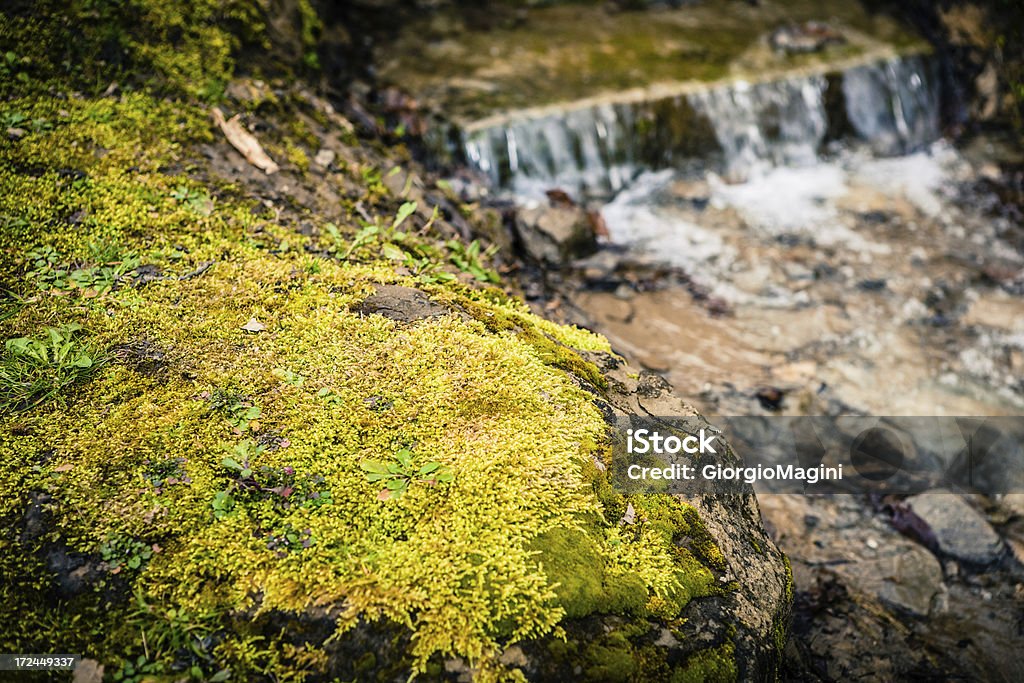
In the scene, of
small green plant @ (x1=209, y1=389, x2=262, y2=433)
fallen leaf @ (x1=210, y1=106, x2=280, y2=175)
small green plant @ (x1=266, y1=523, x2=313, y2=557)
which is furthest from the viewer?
fallen leaf @ (x1=210, y1=106, x2=280, y2=175)

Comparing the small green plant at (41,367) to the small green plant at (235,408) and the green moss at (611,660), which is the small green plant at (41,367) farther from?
the green moss at (611,660)

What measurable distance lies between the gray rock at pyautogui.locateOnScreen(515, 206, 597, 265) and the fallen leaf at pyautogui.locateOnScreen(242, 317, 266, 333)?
11.9 feet

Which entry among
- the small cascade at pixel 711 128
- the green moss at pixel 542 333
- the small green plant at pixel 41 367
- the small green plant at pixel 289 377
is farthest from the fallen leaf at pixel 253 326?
the small cascade at pixel 711 128

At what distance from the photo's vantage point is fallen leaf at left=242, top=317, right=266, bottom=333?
3211mm

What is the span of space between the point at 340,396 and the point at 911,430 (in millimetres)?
4947

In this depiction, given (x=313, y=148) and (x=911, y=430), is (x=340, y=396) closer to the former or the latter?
(x=313, y=148)

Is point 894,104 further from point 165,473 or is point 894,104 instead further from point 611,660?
point 165,473

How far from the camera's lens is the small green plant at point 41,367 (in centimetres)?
277

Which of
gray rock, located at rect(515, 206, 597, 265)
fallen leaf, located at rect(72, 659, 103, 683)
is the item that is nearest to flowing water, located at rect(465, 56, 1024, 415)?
gray rock, located at rect(515, 206, 597, 265)

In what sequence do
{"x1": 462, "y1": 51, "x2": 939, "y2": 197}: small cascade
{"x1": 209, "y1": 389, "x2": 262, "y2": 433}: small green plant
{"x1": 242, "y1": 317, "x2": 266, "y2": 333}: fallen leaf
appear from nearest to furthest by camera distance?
{"x1": 209, "y1": 389, "x2": 262, "y2": 433}: small green plant < {"x1": 242, "y1": 317, "x2": 266, "y2": 333}: fallen leaf < {"x1": 462, "y1": 51, "x2": 939, "y2": 197}: small cascade

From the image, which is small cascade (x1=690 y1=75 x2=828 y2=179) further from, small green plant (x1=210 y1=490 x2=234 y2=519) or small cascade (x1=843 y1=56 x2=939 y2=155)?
small green plant (x1=210 y1=490 x2=234 y2=519)

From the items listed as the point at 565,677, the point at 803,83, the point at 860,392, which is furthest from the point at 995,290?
the point at 565,677

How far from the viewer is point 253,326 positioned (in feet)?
10.6

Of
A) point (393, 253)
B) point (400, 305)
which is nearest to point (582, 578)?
point (400, 305)
